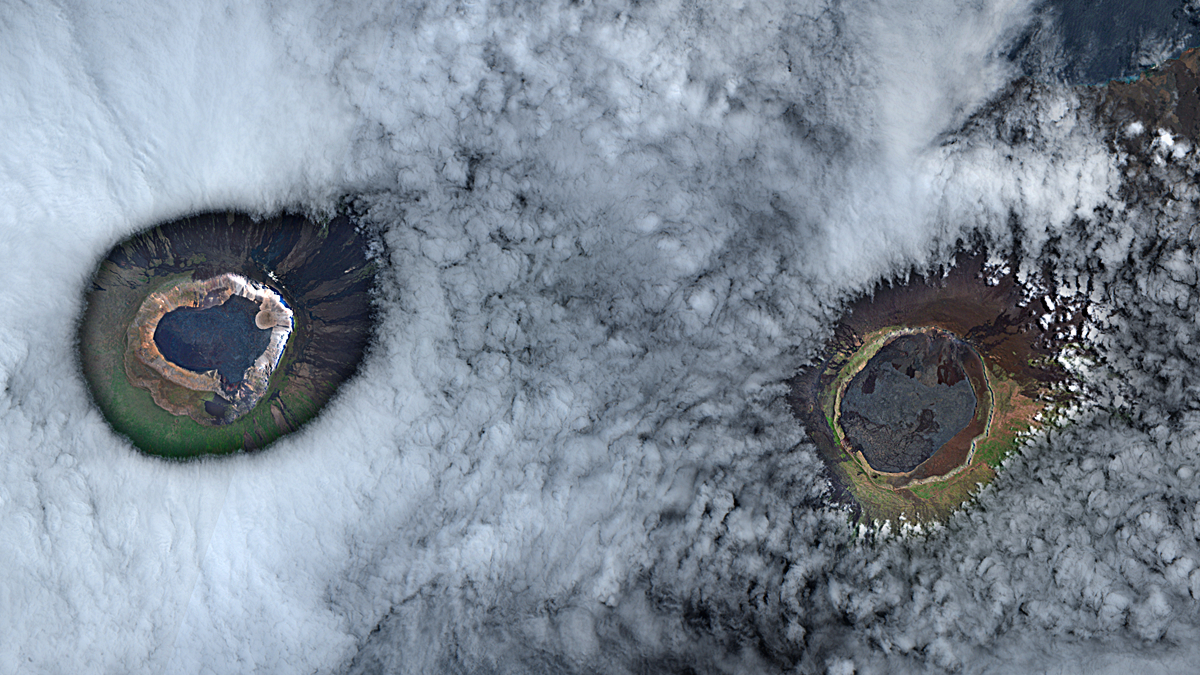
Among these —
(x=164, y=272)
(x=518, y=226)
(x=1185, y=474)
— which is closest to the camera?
(x=1185, y=474)

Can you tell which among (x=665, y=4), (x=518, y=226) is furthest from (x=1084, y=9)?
(x=518, y=226)

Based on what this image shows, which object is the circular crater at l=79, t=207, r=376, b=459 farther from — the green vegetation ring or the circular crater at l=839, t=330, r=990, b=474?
the circular crater at l=839, t=330, r=990, b=474

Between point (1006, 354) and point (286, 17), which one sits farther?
point (1006, 354)

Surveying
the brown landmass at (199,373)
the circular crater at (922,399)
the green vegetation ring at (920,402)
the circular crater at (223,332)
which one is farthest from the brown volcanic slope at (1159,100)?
the brown landmass at (199,373)

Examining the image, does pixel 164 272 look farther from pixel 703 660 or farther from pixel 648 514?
pixel 703 660

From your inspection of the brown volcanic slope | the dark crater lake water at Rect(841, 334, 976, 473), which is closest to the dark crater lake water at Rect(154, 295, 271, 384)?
the dark crater lake water at Rect(841, 334, 976, 473)

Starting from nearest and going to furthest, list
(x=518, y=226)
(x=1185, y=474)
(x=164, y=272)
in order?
(x=1185, y=474), (x=518, y=226), (x=164, y=272)
